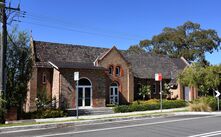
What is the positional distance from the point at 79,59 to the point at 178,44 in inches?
1533

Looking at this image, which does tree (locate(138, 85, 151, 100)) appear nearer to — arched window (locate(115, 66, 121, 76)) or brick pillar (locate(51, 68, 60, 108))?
arched window (locate(115, 66, 121, 76))

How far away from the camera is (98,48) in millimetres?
39531

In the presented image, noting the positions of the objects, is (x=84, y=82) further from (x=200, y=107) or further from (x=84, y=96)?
(x=200, y=107)

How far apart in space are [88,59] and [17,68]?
15.7 m

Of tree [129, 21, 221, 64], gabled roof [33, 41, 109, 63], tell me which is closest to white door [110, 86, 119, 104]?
gabled roof [33, 41, 109, 63]

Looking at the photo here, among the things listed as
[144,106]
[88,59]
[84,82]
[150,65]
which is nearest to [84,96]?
[84,82]

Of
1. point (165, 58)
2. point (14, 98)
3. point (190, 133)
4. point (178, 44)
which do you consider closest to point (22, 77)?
point (14, 98)

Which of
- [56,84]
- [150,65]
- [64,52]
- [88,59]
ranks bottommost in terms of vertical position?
[56,84]

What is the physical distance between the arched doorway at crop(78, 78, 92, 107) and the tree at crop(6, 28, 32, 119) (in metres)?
10.6

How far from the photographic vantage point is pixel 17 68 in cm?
2177

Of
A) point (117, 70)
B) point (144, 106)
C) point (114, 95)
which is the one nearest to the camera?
point (144, 106)

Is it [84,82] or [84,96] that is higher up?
[84,82]

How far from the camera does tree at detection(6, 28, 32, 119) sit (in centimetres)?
2133

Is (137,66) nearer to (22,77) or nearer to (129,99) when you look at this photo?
(129,99)
